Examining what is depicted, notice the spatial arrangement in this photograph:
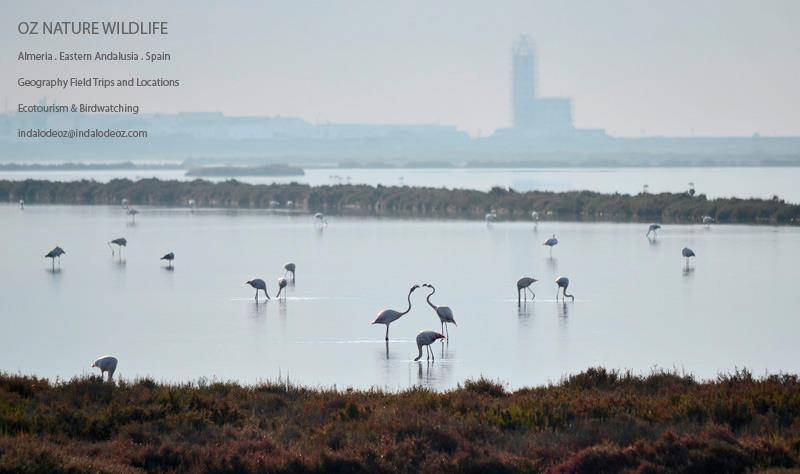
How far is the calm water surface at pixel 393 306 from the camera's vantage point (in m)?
15.6

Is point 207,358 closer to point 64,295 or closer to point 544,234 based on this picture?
point 64,295

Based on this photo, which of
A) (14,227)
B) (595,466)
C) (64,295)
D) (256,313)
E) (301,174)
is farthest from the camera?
(301,174)

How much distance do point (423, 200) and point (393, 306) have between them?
34.4 m

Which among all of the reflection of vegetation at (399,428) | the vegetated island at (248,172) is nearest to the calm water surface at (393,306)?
the reflection of vegetation at (399,428)

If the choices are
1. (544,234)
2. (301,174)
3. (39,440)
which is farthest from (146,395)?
(301,174)

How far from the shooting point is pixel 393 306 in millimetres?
20484

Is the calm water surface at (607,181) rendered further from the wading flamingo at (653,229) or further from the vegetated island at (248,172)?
the wading flamingo at (653,229)

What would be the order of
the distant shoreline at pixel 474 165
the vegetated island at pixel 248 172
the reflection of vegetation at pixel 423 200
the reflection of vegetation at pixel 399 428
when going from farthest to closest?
the distant shoreline at pixel 474 165 → the vegetated island at pixel 248 172 → the reflection of vegetation at pixel 423 200 → the reflection of vegetation at pixel 399 428

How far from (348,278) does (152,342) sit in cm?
810

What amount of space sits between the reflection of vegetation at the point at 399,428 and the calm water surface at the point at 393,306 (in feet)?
7.65

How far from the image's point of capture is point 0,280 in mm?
25125

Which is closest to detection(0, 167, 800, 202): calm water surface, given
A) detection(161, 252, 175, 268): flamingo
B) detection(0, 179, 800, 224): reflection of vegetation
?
detection(0, 179, 800, 224): reflection of vegetation

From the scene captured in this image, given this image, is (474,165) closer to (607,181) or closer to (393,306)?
(607,181)

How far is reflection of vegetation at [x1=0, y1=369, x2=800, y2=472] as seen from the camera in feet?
32.7
